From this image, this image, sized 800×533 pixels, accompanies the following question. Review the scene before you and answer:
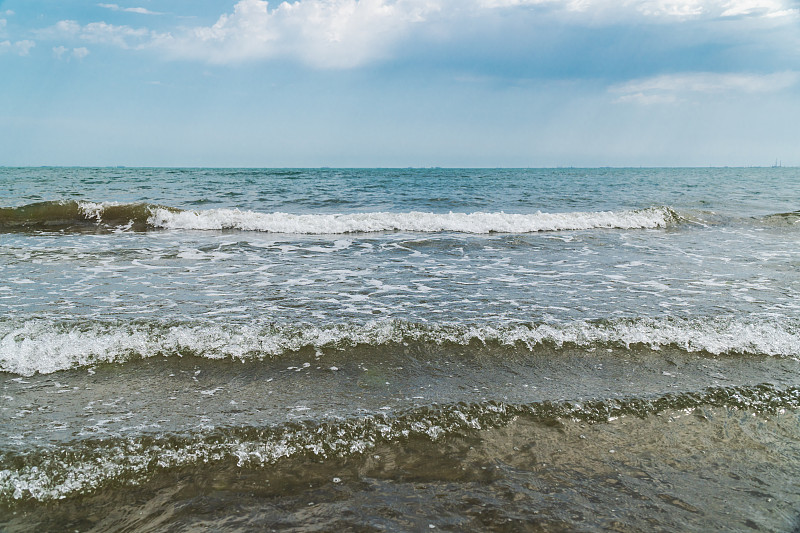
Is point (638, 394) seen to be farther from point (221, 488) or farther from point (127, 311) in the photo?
point (127, 311)

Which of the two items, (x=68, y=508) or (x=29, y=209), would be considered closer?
(x=68, y=508)

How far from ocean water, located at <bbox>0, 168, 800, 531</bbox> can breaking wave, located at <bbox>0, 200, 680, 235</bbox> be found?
18.2ft

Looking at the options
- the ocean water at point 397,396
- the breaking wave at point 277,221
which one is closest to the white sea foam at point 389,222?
A: the breaking wave at point 277,221

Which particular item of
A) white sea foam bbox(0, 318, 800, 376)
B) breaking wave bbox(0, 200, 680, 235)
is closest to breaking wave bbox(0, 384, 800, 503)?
white sea foam bbox(0, 318, 800, 376)

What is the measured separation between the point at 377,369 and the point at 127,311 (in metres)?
3.57

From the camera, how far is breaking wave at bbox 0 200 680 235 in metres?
14.5

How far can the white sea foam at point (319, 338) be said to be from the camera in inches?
189

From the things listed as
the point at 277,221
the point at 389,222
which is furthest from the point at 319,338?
the point at 277,221

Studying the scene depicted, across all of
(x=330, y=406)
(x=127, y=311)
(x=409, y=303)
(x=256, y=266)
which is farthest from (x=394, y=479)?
(x=256, y=266)

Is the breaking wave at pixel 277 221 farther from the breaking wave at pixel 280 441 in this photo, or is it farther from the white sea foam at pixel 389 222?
the breaking wave at pixel 280 441

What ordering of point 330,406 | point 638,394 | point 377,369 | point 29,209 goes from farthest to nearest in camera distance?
1. point 29,209
2. point 377,369
3. point 638,394
4. point 330,406

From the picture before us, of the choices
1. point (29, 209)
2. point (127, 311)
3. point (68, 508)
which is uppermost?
point (29, 209)

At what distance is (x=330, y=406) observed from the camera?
384cm

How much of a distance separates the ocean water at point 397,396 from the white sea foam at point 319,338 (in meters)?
0.03
